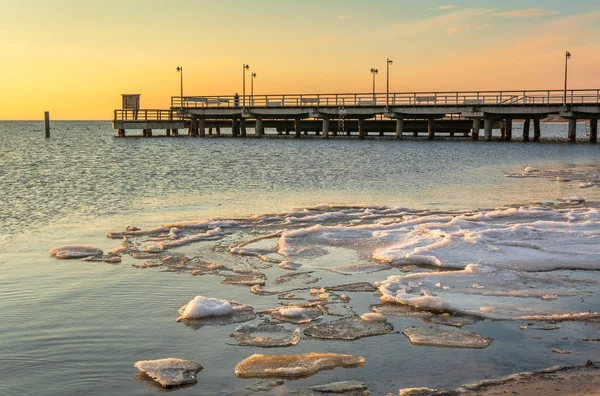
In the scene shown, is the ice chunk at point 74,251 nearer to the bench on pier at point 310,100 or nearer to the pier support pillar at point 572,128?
the pier support pillar at point 572,128

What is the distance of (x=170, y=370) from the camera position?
231 inches

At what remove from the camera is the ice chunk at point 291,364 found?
582 cm

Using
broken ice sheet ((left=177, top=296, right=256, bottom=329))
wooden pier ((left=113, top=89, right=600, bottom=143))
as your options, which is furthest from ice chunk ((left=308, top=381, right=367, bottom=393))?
wooden pier ((left=113, top=89, right=600, bottom=143))

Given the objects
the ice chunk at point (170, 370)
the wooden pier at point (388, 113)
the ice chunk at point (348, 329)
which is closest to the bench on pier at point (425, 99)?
the wooden pier at point (388, 113)

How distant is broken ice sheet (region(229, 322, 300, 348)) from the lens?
662 cm

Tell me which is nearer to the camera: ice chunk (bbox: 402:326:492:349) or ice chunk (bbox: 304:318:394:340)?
ice chunk (bbox: 402:326:492:349)

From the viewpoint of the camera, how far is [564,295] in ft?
27.0

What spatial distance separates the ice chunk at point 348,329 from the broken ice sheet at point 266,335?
0.20 m

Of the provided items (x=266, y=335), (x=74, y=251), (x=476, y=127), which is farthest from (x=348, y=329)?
(x=476, y=127)

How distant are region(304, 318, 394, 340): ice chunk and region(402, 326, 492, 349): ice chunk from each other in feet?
0.86

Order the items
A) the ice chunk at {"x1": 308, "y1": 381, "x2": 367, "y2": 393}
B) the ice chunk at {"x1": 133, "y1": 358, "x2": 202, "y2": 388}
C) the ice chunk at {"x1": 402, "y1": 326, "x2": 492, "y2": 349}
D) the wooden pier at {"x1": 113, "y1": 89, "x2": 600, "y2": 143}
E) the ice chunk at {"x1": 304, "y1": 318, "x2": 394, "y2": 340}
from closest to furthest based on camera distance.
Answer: the ice chunk at {"x1": 308, "y1": 381, "x2": 367, "y2": 393}, the ice chunk at {"x1": 133, "y1": 358, "x2": 202, "y2": 388}, the ice chunk at {"x1": 402, "y1": 326, "x2": 492, "y2": 349}, the ice chunk at {"x1": 304, "y1": 318, "x2": 394, "y2": 340}, the wooden pier at {"x1": 113, "y1": 89, "x2": 600, "y2": 143}

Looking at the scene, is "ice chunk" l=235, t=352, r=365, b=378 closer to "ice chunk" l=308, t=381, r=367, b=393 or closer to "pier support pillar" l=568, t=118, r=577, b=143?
"ice chunk" l=308, t=381, r=367, b=393

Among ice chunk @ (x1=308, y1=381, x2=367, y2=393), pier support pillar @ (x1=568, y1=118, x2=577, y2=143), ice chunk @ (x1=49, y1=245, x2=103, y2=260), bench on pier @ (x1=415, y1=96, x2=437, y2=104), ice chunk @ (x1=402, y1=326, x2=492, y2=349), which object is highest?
bench on pier @ (x1=415, y1=96, x2=437, y2=104)

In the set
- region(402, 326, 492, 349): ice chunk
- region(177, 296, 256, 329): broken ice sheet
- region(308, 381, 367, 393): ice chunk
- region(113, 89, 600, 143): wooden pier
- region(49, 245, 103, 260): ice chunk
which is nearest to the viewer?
region(308, 381, 367, 393): ice chunk
